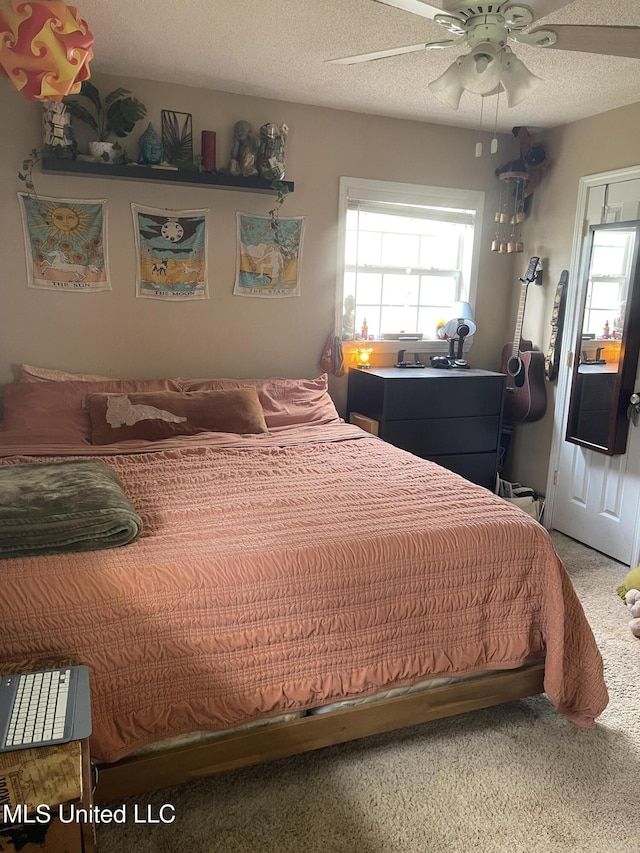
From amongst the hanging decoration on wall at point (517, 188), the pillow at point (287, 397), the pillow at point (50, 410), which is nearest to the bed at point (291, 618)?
the pillow at point (50, 410)

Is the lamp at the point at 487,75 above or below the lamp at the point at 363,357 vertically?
above

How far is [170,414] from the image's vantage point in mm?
3041

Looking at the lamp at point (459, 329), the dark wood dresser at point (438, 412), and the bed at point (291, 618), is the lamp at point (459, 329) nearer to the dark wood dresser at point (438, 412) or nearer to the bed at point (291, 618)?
the dark wood dresser at point (438, 412)

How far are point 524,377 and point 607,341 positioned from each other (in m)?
0.66

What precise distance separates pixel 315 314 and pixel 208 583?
2.42m

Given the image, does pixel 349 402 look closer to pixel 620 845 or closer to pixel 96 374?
pixel 96 374

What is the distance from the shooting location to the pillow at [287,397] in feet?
11.2

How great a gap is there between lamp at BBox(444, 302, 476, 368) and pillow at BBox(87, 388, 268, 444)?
147 cm

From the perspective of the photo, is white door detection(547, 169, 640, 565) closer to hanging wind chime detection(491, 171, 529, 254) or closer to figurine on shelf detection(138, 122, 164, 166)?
hanging wind chime detection(491, 171, 529, 254)

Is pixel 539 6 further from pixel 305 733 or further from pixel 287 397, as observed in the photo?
pixel 287 397

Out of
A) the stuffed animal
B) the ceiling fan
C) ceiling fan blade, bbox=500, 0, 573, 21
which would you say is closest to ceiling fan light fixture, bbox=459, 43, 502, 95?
the ceiling fan

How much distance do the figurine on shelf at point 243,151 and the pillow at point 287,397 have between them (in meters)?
1.11

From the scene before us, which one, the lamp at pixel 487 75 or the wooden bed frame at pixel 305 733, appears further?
the lamp at pixel 487 75

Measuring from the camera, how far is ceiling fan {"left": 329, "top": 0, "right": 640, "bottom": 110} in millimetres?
1710
